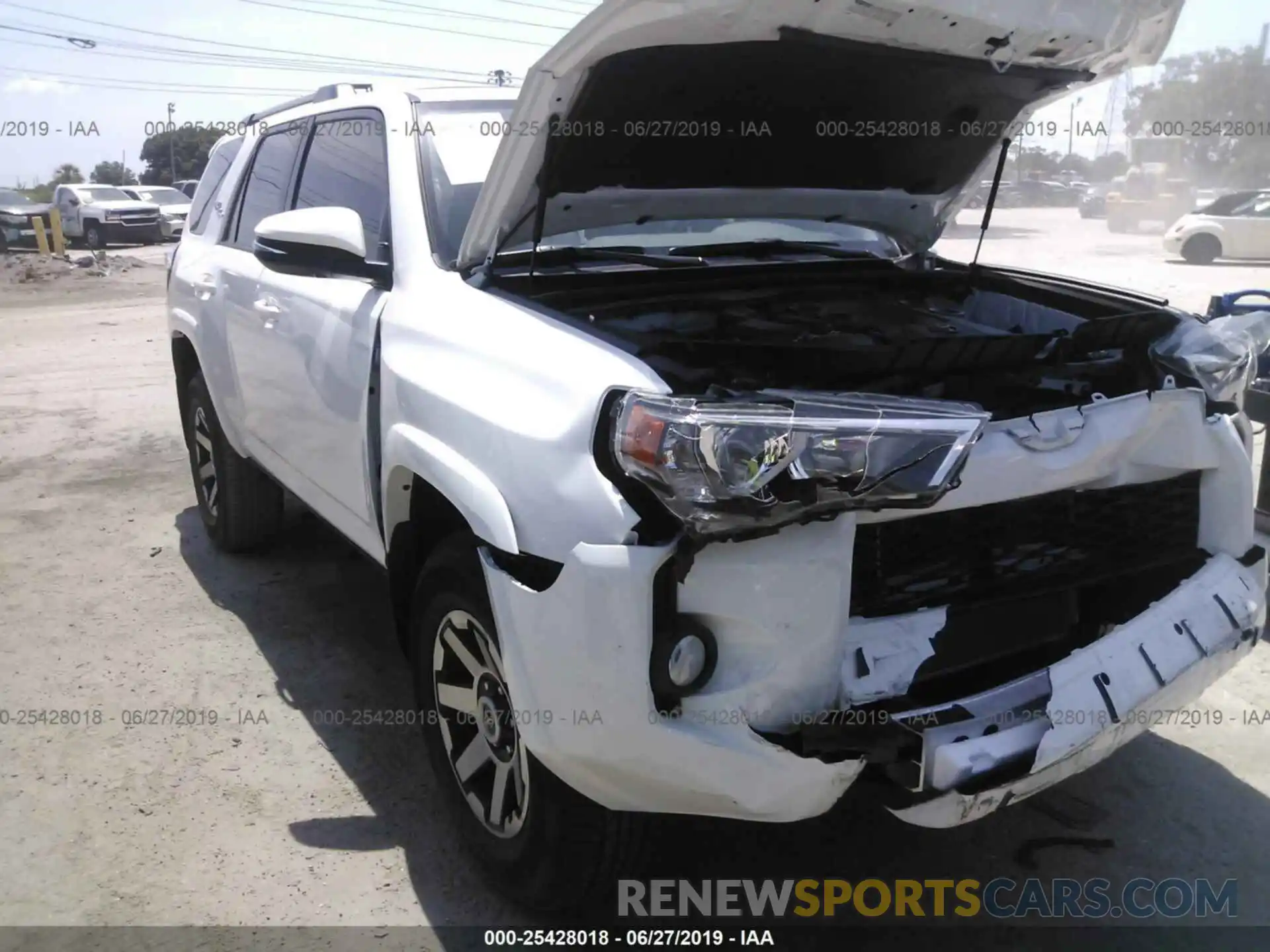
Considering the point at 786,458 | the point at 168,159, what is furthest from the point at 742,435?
the point at 168,159

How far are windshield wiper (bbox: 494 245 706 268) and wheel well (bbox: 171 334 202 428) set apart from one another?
246cm

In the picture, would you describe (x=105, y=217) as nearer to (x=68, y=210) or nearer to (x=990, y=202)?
(x=68, y=210)

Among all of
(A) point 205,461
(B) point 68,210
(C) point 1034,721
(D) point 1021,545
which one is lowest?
(A) point 205,461

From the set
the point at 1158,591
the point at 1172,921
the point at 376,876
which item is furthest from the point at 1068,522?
the point at 376,876

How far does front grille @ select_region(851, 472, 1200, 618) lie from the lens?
222 cm

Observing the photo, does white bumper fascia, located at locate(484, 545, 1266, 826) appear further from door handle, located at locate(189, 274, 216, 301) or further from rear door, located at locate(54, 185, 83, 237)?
rear door, located at locate(54, 185, 83, 237)

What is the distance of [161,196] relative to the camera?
29.4m

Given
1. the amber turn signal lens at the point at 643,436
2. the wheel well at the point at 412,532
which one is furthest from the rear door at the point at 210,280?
the amber turn signal lens at the point at 643,436

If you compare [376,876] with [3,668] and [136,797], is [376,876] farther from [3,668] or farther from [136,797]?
[3,668]

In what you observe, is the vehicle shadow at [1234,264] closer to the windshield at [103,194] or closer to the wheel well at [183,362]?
the wheel well at [183,362]

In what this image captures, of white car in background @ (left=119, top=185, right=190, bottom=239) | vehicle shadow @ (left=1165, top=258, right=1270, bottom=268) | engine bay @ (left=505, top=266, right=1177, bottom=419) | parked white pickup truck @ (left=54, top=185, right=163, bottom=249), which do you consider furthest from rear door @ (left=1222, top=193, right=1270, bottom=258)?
parked white pickup truck @ (left=54, top=185, right=163, bottom=249)

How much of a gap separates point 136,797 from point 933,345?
2.59 meters

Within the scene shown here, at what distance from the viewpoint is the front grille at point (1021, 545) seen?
2.22 meters

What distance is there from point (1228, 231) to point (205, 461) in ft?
58.4
